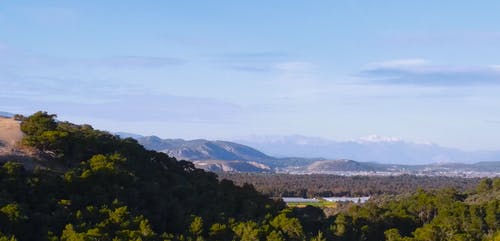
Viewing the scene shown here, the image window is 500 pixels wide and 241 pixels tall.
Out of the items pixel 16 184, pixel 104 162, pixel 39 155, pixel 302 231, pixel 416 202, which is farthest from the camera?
pixel 416 202

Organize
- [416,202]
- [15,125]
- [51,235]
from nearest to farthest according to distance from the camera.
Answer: [51,235]
[15,125]
[416,202]

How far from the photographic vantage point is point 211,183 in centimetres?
4144

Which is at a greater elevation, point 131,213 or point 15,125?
point 15,125

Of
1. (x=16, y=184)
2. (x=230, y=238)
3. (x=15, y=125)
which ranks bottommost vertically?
(x=230, y=238)

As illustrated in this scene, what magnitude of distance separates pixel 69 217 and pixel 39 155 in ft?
32.6

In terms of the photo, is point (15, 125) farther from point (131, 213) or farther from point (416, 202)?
point (416, 202)

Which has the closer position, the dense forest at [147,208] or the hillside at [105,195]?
the hillside at [105,195]

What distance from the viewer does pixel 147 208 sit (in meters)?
31.3

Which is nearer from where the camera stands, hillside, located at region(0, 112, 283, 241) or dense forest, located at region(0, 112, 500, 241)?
hillside, located at region(0, 112, 283, 241)

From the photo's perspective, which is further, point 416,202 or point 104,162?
point 416,202

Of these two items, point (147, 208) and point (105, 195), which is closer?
point (105, 195)

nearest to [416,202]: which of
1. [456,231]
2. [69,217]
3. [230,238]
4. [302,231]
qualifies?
[456,231]

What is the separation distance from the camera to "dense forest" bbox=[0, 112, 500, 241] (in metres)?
25.8

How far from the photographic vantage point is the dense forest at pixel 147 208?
25.8 metres
